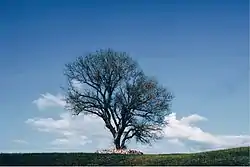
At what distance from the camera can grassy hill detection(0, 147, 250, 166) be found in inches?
1109

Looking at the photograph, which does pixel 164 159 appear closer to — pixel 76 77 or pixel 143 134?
pixel 143 134

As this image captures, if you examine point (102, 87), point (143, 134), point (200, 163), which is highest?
point (102, 87)

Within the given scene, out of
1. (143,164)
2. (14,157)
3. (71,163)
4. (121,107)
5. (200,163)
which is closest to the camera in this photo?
(200,163)

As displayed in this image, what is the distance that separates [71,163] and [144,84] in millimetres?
12276

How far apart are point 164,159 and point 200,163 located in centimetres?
284

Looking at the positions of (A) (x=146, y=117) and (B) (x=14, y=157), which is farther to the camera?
(A) (x=146, y=117)

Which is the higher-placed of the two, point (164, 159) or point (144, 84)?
point (144, 84)

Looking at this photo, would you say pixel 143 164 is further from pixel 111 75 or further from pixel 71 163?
pixel 111 75

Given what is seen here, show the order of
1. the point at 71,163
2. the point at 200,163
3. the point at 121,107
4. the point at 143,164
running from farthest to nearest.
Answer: the point at 121,107, the point at 71,163, the point at 143,164, the point at 200,163

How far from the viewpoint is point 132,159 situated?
104 ft

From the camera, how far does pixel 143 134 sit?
43062 millimetres

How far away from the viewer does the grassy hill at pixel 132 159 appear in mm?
28172

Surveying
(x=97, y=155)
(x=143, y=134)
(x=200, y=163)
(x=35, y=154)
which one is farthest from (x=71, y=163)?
(x=143, y=134)

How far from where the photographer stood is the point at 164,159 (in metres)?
30.3
